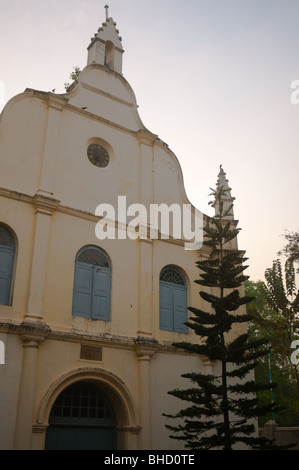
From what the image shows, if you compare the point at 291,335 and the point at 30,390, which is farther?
the point at 291,335

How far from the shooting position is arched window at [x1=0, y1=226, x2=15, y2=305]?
10.5 metres

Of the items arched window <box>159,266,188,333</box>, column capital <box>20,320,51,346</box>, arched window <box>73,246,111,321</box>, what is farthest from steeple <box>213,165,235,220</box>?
column capital <box>20,320,51,346</box>

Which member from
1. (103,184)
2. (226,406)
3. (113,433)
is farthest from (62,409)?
(103,184)

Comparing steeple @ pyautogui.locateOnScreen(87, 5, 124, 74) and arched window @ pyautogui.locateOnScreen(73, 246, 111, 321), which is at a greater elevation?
steeple @ pyautogui.locateOnScreen(87, 5, 124, 74)

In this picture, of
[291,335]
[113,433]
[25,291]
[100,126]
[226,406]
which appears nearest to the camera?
[226,406]

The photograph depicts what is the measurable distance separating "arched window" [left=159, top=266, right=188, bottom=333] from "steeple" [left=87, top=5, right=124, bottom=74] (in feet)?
23.5

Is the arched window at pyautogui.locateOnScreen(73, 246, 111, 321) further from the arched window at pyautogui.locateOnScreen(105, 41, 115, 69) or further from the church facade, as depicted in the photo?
the arched window at pyautogui.locateOnScreen(105, 41, 115, 69)

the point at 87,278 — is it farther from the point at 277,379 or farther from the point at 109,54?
the point at 277,379

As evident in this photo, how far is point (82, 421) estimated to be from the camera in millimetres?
11109

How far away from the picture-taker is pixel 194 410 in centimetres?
1028

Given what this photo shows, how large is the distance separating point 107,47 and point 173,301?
30.0 ft

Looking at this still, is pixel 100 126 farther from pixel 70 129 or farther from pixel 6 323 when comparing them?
pixel 6 323

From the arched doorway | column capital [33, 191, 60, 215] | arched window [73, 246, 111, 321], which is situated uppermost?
column capital [33, 191, 60, 215]

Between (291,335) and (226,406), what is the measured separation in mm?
6862
